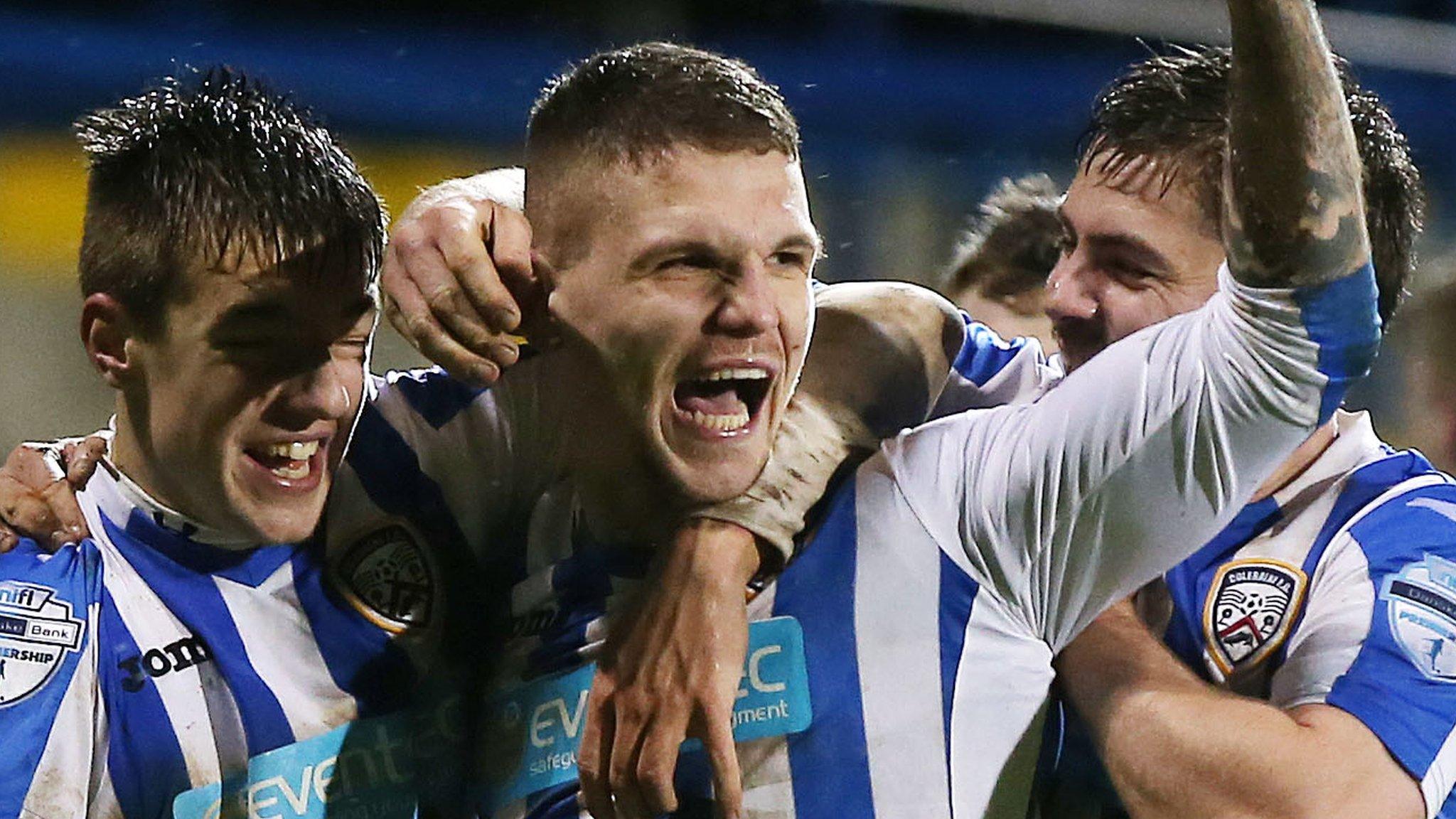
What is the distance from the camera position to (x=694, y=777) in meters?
1.52

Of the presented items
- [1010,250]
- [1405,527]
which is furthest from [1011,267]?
[1405,527]

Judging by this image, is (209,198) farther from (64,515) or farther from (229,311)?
(64,515)

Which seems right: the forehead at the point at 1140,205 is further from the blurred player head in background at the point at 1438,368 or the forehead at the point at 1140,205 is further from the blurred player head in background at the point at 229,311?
the blurred player head in background at the point at 1438,368

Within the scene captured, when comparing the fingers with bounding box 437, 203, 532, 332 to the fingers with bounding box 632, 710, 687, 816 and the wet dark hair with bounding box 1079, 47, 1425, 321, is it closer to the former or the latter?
the fingers with bounding box 632, 710, 687, 816

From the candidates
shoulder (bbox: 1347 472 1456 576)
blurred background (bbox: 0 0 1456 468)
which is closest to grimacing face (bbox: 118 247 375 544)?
shoulder (bbox: 1347 472 1456 576)

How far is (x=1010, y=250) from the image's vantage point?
2633 mm

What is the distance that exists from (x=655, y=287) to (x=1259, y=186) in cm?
55

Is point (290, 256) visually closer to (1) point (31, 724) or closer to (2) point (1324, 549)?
(1) point (31, 724)

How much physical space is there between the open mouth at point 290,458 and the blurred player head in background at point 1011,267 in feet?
3.76

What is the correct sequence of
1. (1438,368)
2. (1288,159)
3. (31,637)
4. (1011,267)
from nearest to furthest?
1. (1288,159)
2. (31,637)
3. (1011,267)
4. (1438,368)

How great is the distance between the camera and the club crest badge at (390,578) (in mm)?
1642

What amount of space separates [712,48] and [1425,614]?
326cm

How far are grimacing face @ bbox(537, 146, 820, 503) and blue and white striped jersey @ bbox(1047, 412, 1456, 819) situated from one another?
1.34ft

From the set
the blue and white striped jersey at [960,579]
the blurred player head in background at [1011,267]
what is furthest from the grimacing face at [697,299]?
the blurred player head in background at [1011,267]
